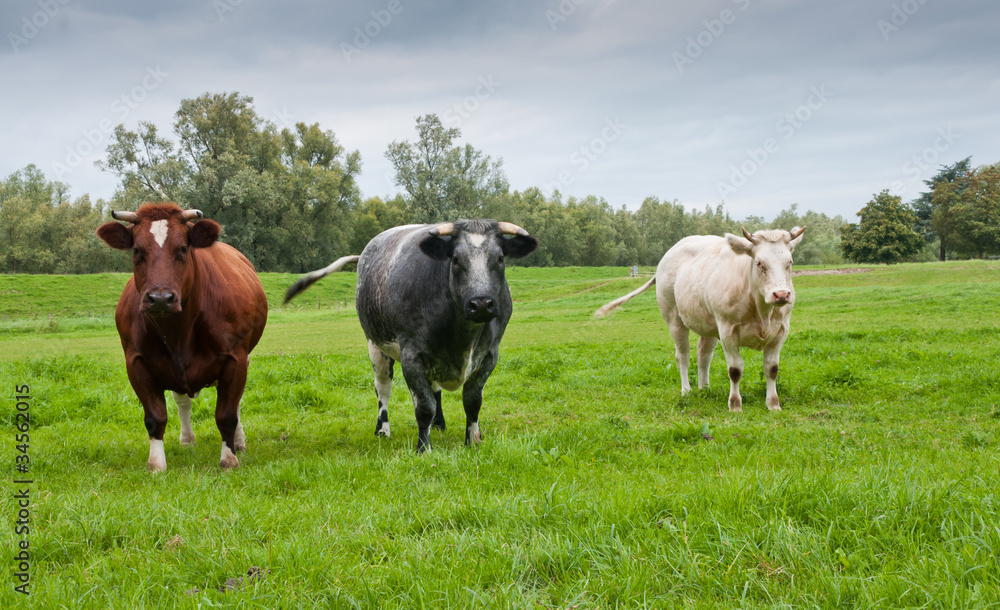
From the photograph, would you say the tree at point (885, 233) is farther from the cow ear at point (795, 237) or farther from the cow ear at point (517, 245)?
the cow ear at point (517, 245)

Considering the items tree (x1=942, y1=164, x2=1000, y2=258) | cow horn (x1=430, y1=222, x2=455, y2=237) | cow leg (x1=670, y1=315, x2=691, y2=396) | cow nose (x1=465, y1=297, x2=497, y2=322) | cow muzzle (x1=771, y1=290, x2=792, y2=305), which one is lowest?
cow leg (x1=670, y1=315, x2=691, y2=396)

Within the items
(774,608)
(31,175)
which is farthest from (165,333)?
(31,175)

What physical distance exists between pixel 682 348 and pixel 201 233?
6852 mm

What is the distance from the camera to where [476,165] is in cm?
6556

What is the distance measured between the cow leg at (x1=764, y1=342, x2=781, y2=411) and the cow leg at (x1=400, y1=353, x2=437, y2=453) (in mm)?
4330

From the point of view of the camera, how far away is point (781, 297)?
6.99 metres

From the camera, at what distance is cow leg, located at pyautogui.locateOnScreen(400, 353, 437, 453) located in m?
5.80

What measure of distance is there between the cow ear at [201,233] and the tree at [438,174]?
55190 mm

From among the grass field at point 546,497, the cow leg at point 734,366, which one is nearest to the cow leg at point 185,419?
the grass field at point 546,497

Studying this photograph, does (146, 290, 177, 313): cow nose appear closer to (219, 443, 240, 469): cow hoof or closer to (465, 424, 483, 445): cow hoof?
(219, 443, 240, 469): cow hoof

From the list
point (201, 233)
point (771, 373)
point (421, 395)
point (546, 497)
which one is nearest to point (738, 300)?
point (771, 373)

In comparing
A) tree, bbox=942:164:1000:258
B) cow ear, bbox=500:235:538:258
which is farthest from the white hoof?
tree, bbox=942:164:1000:258

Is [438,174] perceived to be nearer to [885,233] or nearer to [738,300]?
[885,233]

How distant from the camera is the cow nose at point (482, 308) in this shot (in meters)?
5.10
